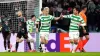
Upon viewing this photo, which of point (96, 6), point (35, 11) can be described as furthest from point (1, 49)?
point (96, 6)

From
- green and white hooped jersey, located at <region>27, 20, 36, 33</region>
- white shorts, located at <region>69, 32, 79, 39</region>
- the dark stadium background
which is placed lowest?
white shorts, located at <region>69, 32, 79, 39</region>

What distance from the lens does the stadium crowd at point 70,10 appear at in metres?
17.1

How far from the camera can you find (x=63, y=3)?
59.3 ft

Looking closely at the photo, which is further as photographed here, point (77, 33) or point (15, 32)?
point (15, 32)

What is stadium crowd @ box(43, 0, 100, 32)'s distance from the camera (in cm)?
1711

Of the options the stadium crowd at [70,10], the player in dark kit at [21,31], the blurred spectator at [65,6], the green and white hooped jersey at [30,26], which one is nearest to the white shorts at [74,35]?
the stadium crowd at [70,10]

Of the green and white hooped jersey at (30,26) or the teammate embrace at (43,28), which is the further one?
the green and white hooped jersey at (30,26)

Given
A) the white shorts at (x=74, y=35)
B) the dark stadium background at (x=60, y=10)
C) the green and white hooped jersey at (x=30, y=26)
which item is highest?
the dark stadium background at (x=60, y=10)

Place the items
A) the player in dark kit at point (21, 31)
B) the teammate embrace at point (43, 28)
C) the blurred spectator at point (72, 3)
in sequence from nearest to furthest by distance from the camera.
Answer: the teammate embrace at point (43, 28) < the player in dark kit at point (21, 31) < the blurred spectator at point (72, 3)

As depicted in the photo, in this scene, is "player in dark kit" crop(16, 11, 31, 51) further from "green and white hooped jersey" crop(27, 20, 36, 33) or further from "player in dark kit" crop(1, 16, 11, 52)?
"player in dark kit" crop(1, 16, 11, 52)

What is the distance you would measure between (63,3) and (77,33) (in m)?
3.23

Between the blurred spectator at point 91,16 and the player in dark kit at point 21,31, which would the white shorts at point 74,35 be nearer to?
the blurred spectator at point 91,16

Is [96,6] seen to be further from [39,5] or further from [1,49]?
[1,49]

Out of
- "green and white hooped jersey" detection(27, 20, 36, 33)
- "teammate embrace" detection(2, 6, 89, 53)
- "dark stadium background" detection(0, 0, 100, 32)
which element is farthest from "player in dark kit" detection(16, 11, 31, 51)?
"dark stadium background" detection(0, 0, 100, 32)
